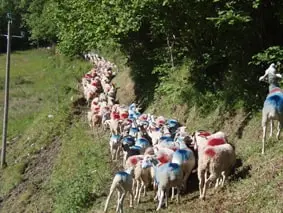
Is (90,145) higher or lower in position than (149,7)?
lower

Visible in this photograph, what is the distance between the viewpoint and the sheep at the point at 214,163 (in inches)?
461

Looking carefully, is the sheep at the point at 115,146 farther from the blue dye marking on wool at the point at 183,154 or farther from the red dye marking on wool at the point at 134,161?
the blue dye marking on wool at the point at 183,154

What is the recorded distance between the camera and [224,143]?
12492mm

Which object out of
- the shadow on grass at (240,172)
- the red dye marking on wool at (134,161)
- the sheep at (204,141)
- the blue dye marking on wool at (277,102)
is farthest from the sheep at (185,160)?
the blue dye marking on wool at (277,102)

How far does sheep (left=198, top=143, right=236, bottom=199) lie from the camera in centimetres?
1171

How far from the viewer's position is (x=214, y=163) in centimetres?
1171

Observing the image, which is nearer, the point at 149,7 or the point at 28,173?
the point at 149,7

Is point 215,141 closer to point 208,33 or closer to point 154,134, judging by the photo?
point 154,134

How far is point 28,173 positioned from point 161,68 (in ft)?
21.5

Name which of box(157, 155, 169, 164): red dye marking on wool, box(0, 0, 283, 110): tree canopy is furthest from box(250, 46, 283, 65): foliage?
box(157, 155, 169, 164): red dye marking on wool

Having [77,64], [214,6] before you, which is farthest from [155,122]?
[77,64]

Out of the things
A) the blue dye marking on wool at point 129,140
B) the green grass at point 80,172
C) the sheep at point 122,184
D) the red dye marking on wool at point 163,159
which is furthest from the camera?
the blue dye marking on wool at point 129,140

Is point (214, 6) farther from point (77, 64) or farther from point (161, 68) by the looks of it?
point (77, 64)

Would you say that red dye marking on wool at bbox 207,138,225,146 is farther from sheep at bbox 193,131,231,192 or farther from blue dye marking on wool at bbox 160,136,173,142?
blue dye marking on wool at bbox 160,136,173,142
